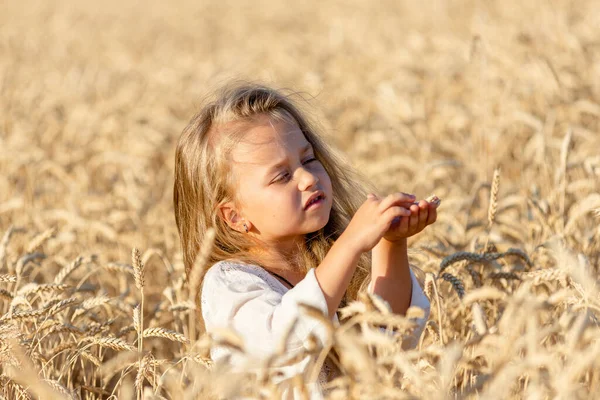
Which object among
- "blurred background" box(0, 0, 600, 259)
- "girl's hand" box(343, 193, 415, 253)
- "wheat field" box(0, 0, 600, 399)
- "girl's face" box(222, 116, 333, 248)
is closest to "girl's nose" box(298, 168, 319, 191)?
"girl's face" box(222, 116, 333, 248)

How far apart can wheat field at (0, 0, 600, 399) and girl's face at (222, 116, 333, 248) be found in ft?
1.20

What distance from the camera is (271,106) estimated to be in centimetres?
265

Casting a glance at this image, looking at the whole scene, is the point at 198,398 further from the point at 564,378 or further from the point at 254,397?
the point at 564,378

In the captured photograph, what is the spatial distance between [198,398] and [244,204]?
88 centimetres

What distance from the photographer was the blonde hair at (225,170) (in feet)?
8.48

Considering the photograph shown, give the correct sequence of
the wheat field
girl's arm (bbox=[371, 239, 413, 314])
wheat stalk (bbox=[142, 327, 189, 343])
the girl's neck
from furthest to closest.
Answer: the girl's neck, girl's arm (bbox=[371, 239, 413, 314]), wheat stalk (bbox=[142, 327, 189, 343]), the wheat field

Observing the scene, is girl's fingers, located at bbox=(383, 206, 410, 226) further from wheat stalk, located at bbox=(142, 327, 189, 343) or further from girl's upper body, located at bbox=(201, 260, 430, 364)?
wheat stalk, located at bbox=(142, 327, 189, 343)

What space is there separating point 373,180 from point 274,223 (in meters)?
2.95

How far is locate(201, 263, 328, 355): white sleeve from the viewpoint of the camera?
214 centimetres

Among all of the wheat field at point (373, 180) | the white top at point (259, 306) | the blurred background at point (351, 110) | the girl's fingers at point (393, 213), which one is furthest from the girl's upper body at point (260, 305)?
the blurred background at point (351, 110)

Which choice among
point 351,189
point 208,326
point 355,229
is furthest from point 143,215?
point 355,229

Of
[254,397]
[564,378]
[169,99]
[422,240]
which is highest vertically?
[564,378]

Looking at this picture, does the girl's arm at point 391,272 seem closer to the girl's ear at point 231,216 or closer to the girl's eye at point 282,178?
the girl's eye at point 282,178

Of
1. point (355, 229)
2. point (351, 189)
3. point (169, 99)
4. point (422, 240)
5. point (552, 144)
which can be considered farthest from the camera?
point (169, 99)
